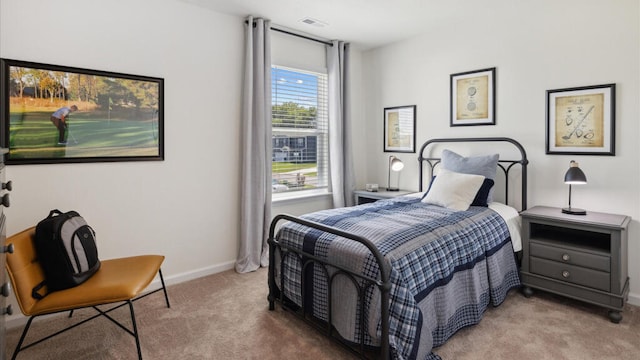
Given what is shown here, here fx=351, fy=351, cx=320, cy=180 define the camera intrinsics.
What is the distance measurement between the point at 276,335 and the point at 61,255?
1.35m

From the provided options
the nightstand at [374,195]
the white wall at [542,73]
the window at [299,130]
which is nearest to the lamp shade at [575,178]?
the white wall at [542,73]

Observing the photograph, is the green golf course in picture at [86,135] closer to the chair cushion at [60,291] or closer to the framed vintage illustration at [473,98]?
the chair cushion at [60,291]

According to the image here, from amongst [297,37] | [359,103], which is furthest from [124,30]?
[359,103]

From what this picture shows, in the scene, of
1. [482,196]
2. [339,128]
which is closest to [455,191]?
[482,196]

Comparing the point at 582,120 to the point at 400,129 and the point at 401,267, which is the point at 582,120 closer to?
the point at 400,129

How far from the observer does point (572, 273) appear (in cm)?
257

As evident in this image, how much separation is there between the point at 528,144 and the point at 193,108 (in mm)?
3041

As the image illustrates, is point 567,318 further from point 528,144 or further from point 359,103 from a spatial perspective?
point 359,103

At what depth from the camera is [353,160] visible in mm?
4512

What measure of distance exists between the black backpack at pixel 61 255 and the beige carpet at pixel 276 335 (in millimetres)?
445

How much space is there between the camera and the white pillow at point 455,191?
290 cm

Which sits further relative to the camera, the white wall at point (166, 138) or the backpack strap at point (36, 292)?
the white wall at point (166, 138)

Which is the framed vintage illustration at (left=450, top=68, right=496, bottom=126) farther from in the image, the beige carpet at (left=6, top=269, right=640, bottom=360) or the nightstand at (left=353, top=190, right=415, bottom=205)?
the beige carpet at (left=6, top=269, right=640, bottom=360)

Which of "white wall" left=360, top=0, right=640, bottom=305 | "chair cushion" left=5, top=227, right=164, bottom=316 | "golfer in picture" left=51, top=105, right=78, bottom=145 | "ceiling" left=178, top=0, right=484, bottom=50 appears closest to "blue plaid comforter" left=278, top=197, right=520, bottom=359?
"white wall" left=360, top=0, right=640, bottom=305
